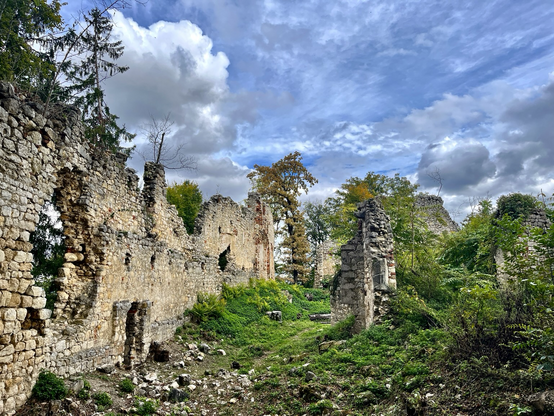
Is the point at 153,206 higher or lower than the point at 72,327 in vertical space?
higher

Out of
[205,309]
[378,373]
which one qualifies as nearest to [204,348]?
[205,309]

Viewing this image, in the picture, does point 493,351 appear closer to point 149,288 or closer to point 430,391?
point 430,391

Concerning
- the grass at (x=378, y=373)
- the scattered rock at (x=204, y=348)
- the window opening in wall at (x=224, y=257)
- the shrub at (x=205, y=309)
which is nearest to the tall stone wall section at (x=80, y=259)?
the shrub at (x=205, y=309)

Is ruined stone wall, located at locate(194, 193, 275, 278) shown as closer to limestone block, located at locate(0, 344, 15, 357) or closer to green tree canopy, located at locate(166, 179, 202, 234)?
green tree canopy, located at locate(166, 179, 202, 234)

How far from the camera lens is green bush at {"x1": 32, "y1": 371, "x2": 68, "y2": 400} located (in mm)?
5508

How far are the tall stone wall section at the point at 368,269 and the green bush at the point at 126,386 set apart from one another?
5.50 m

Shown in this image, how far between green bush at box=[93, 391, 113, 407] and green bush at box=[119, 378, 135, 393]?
687 mm

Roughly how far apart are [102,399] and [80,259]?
2.93m

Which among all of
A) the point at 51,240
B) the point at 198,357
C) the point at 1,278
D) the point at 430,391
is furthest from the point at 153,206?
the point at 430,391

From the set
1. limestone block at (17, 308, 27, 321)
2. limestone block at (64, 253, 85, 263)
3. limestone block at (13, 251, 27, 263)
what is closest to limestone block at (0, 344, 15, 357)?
limestone block at (17, 308, 27, 321)

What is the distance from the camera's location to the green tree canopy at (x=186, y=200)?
2267cm

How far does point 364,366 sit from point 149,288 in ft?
19.6

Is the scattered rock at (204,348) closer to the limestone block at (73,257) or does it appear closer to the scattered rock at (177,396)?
the scattered rock at (177,396)

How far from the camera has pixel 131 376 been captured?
784cm
